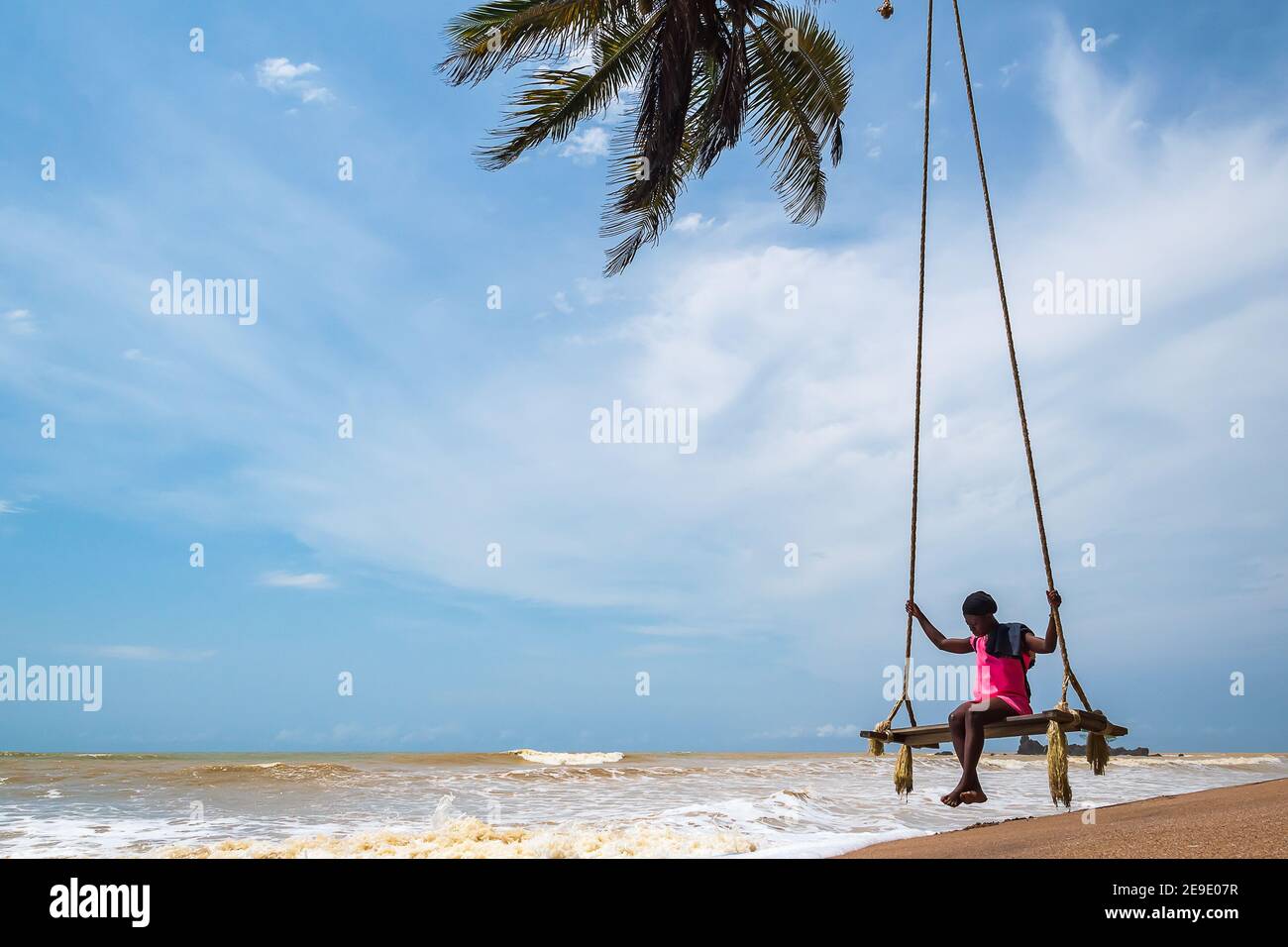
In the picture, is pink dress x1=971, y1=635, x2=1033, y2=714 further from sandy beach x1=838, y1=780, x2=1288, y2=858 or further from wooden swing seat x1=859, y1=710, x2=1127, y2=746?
sandy beach x1=838, y1=780, x2=1288, y2=858

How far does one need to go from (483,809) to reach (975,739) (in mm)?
10242

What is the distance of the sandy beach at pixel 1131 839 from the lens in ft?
24.3

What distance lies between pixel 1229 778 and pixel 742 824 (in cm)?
1753

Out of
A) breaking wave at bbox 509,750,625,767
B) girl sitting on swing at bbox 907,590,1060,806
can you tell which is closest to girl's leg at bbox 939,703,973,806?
girl sitting on swing at bbox 907,590,1060,806

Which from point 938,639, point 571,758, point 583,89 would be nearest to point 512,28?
point 583,89

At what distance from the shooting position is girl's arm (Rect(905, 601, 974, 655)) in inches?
268

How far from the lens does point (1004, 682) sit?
6.37 metres

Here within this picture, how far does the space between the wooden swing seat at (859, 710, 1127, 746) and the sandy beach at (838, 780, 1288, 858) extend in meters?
1.93

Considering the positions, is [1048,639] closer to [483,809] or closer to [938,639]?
[938,639]

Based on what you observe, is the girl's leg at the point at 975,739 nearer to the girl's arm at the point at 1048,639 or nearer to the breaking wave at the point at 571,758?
the girl's arm at the point at 1048,639

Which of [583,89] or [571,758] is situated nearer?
[583,89]
